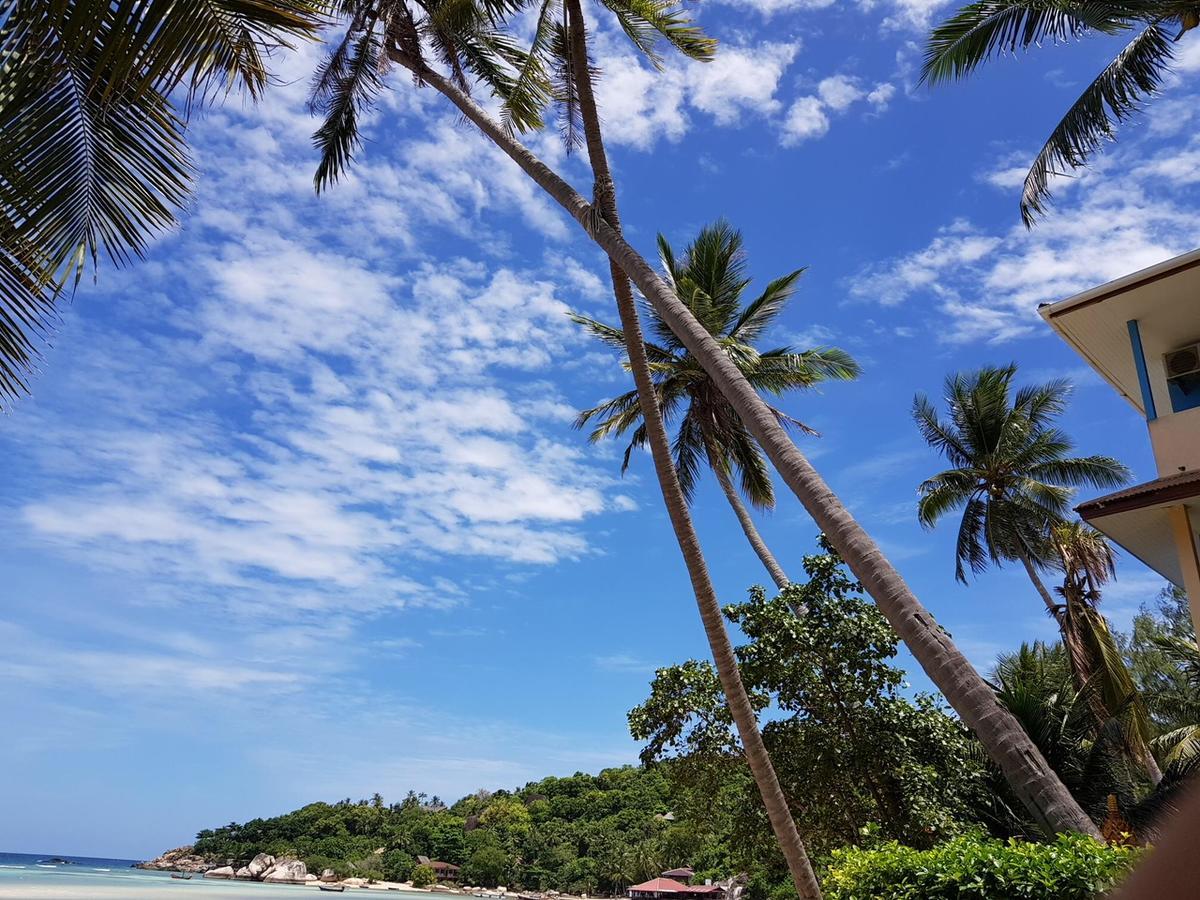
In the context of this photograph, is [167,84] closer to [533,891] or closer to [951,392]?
[951,392]

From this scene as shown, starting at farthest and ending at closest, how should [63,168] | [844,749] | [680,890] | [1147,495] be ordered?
[680,890], [844,749], [1147,495], [63,168]

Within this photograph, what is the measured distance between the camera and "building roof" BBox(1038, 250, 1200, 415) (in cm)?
968

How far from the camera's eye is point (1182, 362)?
10406 mm

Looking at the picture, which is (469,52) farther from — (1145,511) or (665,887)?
(665,887)

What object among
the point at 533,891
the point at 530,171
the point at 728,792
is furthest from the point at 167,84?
the point at 533,891

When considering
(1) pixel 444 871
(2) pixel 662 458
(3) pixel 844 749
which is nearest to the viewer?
(2) pixel 662 458

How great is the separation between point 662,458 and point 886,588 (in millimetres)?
4100

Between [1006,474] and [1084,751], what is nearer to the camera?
[1084,751]

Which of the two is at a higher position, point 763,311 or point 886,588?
point 763,311

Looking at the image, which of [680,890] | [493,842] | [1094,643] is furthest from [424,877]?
[1094,643]

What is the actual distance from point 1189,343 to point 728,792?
9.91 meters

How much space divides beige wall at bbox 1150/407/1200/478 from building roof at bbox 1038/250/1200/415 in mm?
619

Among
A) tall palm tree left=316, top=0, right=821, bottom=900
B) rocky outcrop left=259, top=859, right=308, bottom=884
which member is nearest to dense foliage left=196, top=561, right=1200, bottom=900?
tall palm tree left=316, top=0, right=821, bottom=900

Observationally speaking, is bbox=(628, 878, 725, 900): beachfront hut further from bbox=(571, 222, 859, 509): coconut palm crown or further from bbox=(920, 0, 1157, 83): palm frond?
bbox=(920, 0, 1157, 83): palm frond
